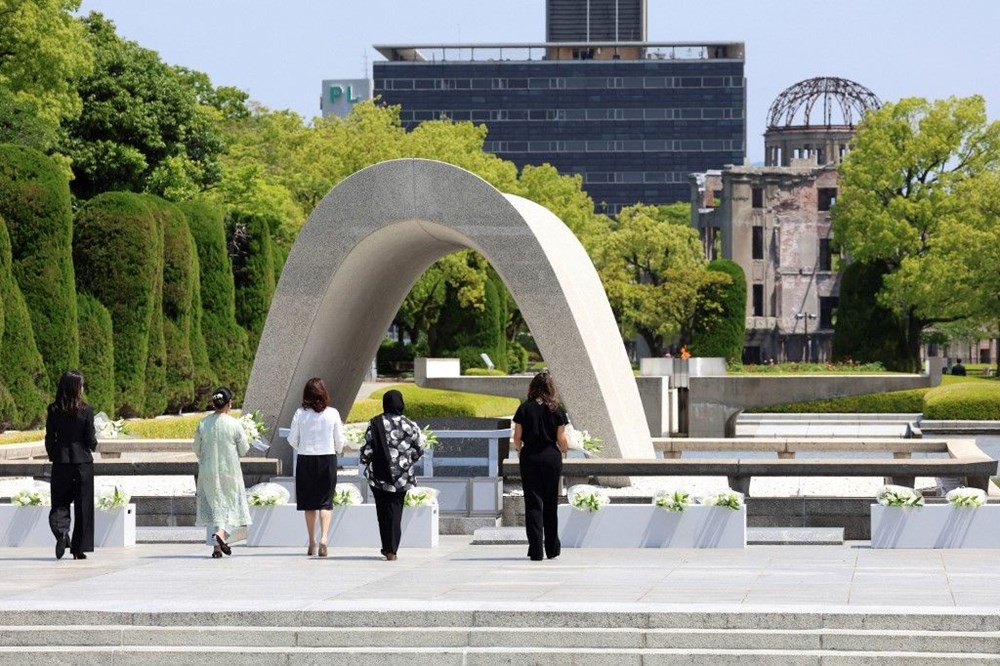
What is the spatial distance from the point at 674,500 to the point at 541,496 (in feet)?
6.30

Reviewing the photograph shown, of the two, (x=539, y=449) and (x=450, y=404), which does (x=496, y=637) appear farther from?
(x=450, y=404)

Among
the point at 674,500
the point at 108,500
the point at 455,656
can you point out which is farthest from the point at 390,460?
the point at 455,656

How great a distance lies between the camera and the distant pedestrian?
15289 mm

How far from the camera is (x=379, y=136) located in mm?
63031

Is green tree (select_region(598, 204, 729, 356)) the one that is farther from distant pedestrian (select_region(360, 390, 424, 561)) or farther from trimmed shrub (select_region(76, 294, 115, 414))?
distant pedestrian (select_region(360, 390, 424, 561))

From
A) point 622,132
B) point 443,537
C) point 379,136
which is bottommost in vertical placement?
point 443,537

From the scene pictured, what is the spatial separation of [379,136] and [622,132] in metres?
114

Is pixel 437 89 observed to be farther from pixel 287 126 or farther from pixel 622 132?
pixel 287 126

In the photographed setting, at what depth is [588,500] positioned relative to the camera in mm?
16719

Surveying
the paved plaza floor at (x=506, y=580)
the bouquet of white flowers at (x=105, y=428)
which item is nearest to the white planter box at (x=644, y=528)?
the paved plaza floor at (x=506, y=580)

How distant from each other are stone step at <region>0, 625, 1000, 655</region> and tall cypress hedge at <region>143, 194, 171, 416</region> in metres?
29.0

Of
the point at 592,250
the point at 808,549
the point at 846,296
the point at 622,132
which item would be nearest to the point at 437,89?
the point at 622,132

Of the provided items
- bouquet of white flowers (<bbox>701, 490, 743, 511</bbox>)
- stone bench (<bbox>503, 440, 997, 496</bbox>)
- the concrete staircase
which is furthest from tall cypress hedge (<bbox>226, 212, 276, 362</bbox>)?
the concrete staircase

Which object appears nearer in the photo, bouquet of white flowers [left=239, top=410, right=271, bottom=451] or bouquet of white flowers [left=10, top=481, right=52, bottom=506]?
bouquet of white flowers [left=10, top=481, right=52, bottom=506]
